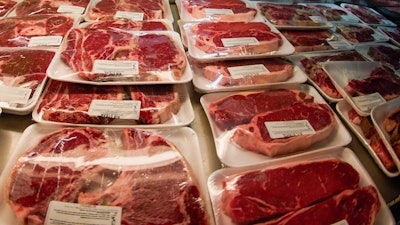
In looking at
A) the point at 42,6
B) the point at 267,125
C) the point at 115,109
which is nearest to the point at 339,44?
the point at 267,125

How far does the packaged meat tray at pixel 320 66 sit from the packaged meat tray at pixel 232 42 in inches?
7.9

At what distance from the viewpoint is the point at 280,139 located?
1.46m

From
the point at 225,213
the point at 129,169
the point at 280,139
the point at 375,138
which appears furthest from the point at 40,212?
the point at 375,138

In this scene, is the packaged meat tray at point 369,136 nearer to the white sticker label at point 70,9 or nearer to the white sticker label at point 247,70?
the white sticker label at point 247,70

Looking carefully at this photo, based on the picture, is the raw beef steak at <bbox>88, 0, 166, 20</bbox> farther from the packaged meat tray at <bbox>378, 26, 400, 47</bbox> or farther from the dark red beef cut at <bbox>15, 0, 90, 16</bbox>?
the packaged meat tray at <bbox>378, 26, 400, 47</bbox>

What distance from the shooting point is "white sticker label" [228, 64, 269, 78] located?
1847 millimetres

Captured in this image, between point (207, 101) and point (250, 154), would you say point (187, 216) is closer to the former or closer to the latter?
point (250, 154)

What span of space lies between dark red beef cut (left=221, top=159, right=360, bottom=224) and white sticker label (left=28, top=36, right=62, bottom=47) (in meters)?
1.41

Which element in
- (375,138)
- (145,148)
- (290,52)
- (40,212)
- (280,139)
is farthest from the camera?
(290,52)

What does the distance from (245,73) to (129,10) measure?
42.2 inches

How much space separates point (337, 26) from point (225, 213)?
2.12 meters

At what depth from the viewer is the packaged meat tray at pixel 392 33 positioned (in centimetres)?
257

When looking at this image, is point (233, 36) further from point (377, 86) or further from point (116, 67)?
point (377, 86)

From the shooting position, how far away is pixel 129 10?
7.58 feet
